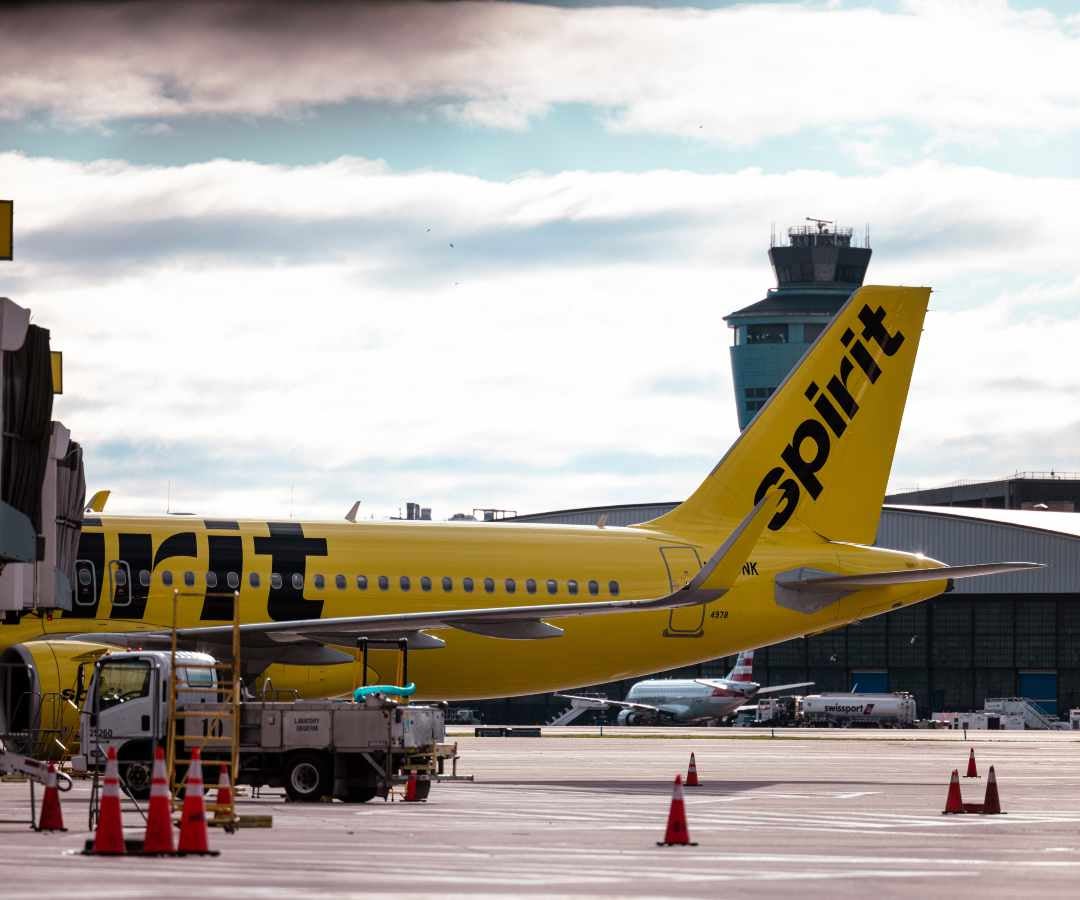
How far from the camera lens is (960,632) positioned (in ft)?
432

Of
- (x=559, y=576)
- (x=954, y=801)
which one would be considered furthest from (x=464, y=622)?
(x=954, y=801)

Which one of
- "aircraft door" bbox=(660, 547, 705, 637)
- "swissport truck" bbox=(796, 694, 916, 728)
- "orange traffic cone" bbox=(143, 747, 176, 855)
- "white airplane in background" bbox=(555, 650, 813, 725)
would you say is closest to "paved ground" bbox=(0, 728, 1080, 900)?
"orange traffic cone" bbox=(143, 747, 176, 855)

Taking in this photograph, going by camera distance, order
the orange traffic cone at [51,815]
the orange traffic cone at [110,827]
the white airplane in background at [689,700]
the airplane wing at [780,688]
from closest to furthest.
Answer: the orange traffic cone at [110,827] → the orange traffic cone at [51,815] → the white airplane in background at [689,700] → the airplane wing at [780,688]

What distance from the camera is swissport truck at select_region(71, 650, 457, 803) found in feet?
102

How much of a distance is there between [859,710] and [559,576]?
254 ft

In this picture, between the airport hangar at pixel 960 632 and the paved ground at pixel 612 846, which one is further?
the airport hangar at pixel 960 632

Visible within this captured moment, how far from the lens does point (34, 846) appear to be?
21109 millimetres

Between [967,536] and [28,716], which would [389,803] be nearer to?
[28,716]

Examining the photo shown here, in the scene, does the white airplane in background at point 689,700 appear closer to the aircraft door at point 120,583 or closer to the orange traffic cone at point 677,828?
the aircraft door at point 120,583

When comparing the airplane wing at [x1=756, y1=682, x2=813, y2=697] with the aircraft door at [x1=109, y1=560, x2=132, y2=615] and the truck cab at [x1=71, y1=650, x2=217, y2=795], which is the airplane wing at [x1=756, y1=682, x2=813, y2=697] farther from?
the truck cab at [x1=71, y1=650, x2=217, y2=795]

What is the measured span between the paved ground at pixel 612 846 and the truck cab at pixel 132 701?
0.89 metres

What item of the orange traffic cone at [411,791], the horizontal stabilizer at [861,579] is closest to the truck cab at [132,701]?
the orange traffic cone at [411,791]

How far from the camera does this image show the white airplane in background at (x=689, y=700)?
119500 mm

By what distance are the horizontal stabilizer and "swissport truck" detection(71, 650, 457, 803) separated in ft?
47.3
